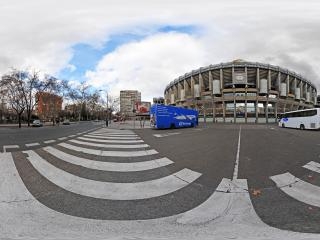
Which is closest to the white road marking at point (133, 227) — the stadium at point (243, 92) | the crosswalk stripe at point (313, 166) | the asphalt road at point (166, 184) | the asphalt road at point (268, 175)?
the asphalt road at point (166, 184)

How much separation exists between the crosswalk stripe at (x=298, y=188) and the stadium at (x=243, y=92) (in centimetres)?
6872


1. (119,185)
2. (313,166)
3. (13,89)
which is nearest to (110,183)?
(119,185)

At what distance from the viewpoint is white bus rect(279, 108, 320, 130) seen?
2923 centimetres

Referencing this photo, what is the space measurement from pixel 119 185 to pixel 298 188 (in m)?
4.45

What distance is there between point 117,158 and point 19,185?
A: 3.45 meters

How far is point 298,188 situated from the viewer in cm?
591

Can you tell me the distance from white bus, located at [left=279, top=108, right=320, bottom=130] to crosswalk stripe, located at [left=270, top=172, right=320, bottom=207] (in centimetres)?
2696

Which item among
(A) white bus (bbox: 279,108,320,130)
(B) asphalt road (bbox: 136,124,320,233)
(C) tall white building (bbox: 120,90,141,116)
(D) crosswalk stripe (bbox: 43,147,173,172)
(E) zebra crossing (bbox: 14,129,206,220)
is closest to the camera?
(B) asphalt road (bbox: 136,124,320,233)

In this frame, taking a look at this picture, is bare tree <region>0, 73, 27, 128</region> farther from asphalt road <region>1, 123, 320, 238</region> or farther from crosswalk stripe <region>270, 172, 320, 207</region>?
crosswalk stripe <region>270, 172, 320, 207</region>

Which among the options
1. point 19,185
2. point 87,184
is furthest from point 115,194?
point 19,185

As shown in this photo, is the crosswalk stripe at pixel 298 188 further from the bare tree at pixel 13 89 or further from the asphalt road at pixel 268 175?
the bare tree at pixel 13 89

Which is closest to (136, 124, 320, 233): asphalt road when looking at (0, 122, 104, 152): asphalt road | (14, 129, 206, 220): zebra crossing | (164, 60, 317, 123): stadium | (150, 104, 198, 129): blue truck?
(14, 129, 206, 220): zebra crossing

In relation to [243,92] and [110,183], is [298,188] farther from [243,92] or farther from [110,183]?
[243,92]

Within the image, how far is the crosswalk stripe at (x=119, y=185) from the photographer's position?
17.7ft
